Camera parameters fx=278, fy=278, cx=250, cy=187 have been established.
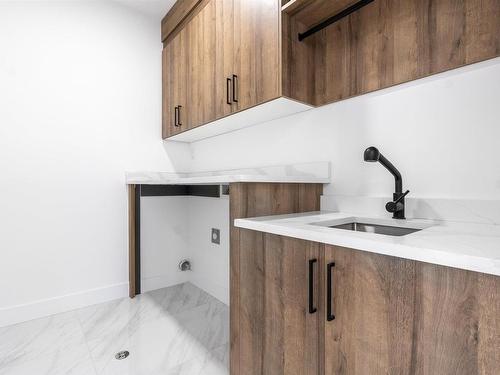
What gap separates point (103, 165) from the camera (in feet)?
7.18

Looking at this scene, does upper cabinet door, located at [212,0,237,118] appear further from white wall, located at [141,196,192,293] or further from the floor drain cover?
the floor drain cover

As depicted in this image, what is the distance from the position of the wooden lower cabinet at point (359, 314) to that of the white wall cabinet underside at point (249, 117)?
0.73 m

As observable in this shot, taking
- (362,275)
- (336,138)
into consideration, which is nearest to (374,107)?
(336,138)

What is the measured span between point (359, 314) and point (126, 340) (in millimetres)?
1412

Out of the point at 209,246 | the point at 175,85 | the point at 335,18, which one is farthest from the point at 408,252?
the point at 175,85

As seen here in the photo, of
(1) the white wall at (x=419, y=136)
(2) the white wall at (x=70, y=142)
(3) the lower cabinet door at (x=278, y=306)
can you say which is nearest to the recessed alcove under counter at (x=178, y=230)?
(2) the white wall at (x=70, y=142)

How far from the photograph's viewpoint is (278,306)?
98 centimetres

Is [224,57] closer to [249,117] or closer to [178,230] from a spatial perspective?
[249,117]

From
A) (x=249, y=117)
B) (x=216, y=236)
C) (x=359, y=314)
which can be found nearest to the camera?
(x=359, y=314)

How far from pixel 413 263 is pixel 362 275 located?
0.45 feet

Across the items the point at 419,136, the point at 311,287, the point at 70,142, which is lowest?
the point at 311,287

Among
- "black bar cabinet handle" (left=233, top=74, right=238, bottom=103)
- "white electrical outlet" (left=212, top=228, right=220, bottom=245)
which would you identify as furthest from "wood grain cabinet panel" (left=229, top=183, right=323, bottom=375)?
"white electrical outlet" (left=212, top=228, right=220, bottom=245)

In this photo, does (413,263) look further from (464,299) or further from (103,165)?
(103,165)

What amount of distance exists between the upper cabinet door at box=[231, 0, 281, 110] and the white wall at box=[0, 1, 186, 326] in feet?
3.86
